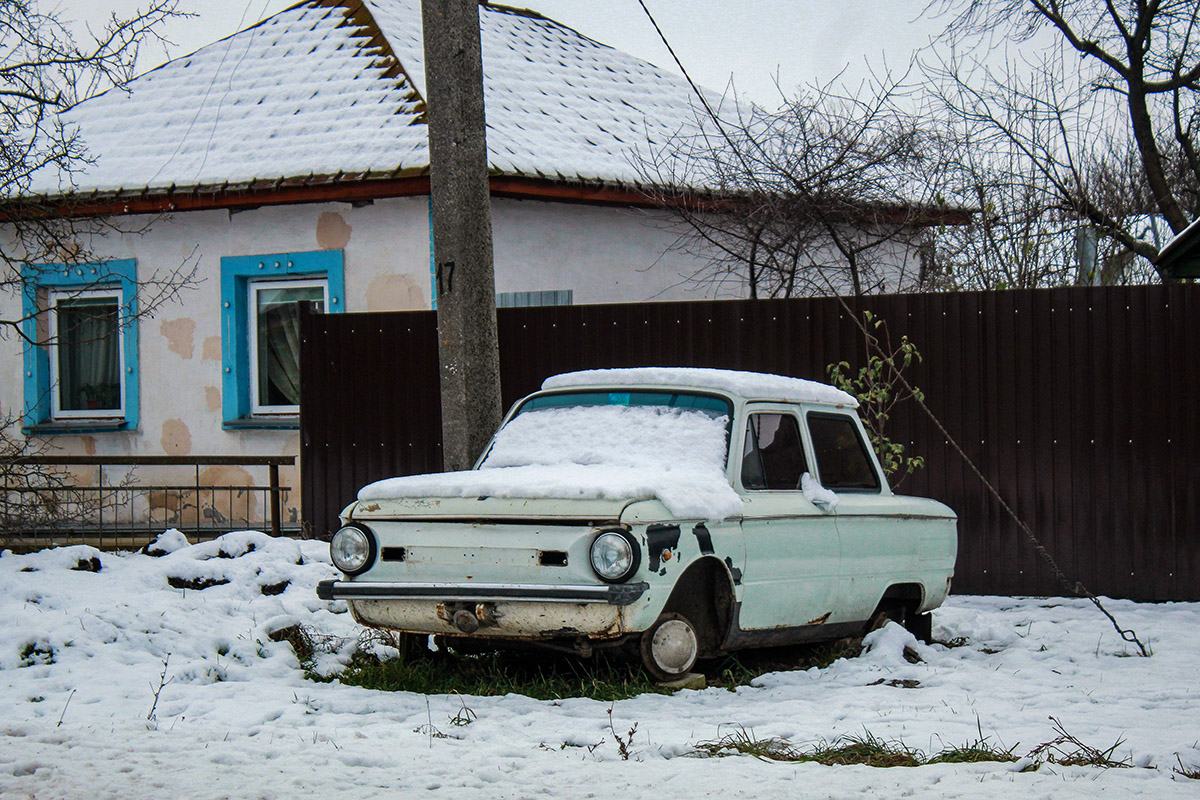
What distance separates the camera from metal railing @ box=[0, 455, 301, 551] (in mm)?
10773

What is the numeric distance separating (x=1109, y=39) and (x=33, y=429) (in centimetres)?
1531

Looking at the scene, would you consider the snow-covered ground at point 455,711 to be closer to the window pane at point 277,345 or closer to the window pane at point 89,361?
the window pane at point 277,345

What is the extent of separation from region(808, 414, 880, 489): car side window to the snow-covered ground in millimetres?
839

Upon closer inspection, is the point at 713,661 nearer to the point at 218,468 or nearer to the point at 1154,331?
the point at 1154,331

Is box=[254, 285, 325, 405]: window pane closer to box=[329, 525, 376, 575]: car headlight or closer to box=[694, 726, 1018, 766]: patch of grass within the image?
box=[329, 525, 376, 575]: car headlight

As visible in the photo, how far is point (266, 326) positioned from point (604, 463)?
718 cm

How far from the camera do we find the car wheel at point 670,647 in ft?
18.8

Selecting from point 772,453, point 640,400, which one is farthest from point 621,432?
point 772,453

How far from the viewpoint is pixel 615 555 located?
544 centimetres

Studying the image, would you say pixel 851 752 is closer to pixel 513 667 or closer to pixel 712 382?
pixel 513 667

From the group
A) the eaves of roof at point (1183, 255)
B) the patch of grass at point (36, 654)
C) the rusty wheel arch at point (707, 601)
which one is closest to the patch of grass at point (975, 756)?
the rusty wheel arch at point (707, 601)

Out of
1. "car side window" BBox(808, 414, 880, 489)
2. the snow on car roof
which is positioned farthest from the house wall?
"car side window" BBox(808, 414, 880, 489)

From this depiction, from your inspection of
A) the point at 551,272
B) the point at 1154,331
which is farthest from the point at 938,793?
the point at 551,272

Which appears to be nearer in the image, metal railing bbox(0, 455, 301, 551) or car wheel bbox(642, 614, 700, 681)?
car wheel bbox(642, 614, 700, 681)
